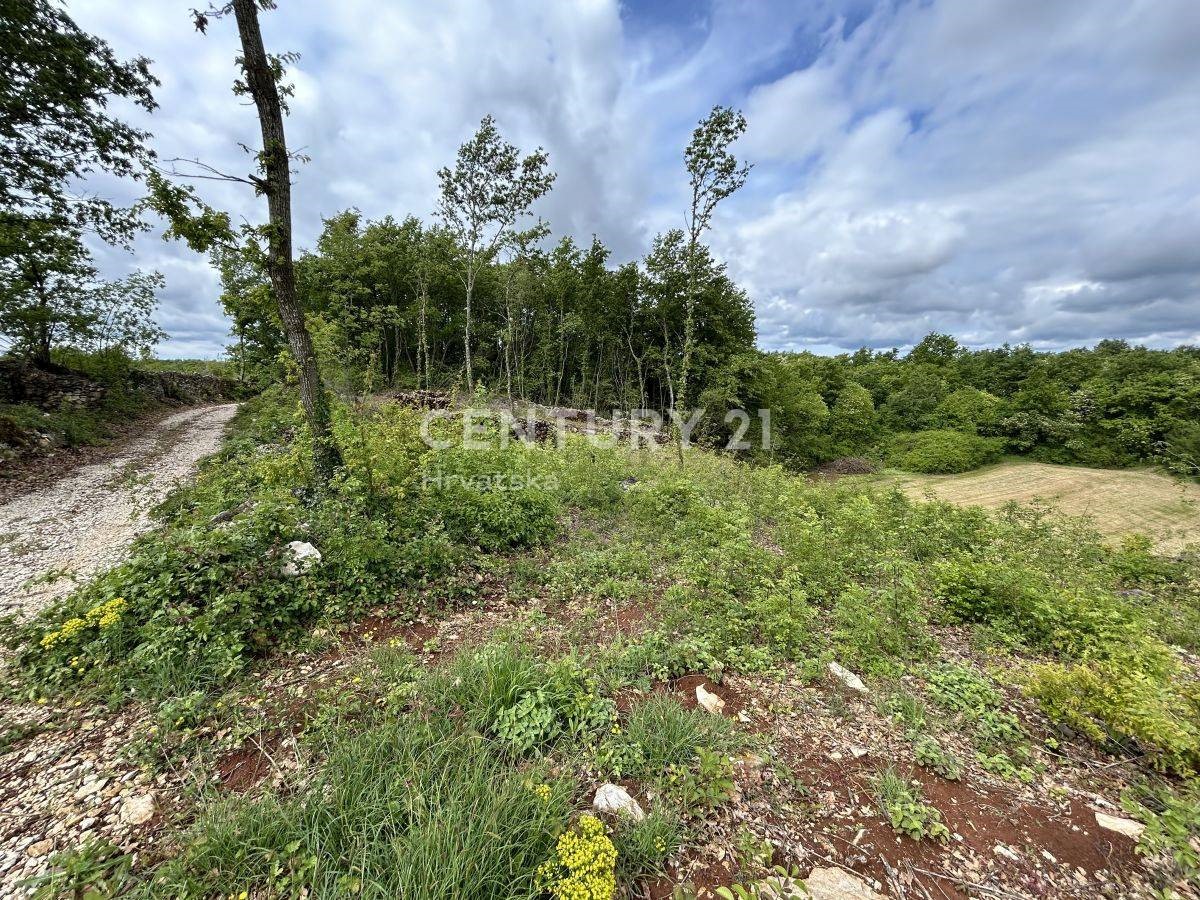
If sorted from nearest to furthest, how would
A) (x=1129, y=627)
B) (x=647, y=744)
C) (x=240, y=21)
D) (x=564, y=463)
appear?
(x=647, y=744) → (x=1129, y=627) → (x=240, y=21) → (x=564, y=463)

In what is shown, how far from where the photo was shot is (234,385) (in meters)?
Result: 25.3

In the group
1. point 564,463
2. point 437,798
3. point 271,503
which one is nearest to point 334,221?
point 564,463

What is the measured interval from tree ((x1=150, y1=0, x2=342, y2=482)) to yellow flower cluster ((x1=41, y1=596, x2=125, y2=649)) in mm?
2527

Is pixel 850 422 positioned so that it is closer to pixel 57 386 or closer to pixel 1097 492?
pixel 1097 492

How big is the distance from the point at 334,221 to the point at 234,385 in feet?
40.2

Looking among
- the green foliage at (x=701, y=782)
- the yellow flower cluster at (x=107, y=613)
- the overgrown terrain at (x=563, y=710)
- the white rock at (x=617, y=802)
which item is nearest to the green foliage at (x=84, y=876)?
the overgrown terrain at (x=563, y=710)

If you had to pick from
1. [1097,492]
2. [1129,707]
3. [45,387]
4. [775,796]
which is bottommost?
[1097,492]

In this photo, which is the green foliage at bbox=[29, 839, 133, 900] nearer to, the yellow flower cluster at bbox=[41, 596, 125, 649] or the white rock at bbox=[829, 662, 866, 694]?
the yellow flower cluster at bbox=[41, 596, 125, 649]

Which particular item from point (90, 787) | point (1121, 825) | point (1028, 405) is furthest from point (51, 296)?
point (1028, 405)

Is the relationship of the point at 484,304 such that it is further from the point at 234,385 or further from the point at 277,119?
the point at 277,119

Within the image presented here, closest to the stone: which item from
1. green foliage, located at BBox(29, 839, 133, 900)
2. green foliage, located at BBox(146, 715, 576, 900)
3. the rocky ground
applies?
the rocky ground

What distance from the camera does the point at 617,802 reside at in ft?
8.33

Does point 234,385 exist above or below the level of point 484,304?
below

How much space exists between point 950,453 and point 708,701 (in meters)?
37.4
